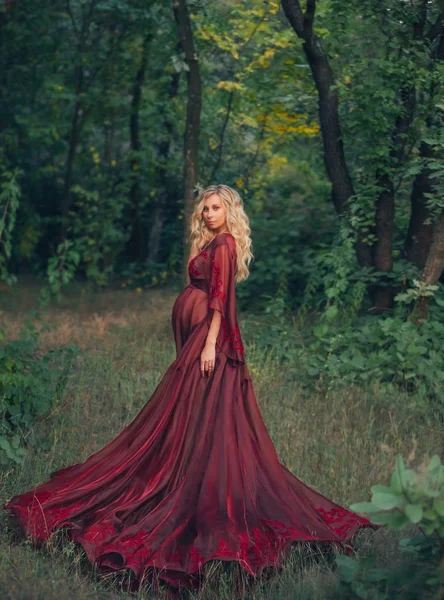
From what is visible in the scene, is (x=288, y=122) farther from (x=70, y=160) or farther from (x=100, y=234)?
(x=100, y=234)

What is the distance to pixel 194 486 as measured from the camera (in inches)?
185

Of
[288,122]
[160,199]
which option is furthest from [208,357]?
[160,199]

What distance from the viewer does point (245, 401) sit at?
504 centimetres

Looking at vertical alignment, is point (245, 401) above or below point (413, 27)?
below

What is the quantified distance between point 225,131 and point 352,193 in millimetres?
5777

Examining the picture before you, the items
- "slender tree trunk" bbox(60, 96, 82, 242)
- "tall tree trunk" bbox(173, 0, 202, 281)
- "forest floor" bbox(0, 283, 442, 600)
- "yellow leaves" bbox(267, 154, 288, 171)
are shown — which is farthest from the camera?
"slender tree trunk" bbox(60, 96, 82, 242)

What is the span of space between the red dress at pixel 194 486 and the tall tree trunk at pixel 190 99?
194 inches

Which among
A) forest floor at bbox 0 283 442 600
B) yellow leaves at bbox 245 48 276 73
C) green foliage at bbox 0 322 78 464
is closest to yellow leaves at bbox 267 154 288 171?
yellow leaves at bbox 245 48 276 73

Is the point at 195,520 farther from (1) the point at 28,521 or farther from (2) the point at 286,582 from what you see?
(1) the point at 28,521

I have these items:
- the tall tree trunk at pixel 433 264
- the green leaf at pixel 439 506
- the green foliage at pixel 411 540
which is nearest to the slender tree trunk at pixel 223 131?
the tall tree trunk at pixel 433 264

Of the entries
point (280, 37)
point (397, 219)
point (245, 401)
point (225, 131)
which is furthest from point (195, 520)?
point (225, 131)

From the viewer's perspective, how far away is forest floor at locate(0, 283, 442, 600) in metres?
4.25

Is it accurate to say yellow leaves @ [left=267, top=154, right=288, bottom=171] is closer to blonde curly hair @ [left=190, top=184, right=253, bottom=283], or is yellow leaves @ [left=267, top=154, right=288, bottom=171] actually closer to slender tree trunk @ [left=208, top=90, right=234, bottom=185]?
slender tree trunk @ [left=208, top=90, right=234, bottom=185]

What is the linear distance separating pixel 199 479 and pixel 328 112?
5.55 meters
